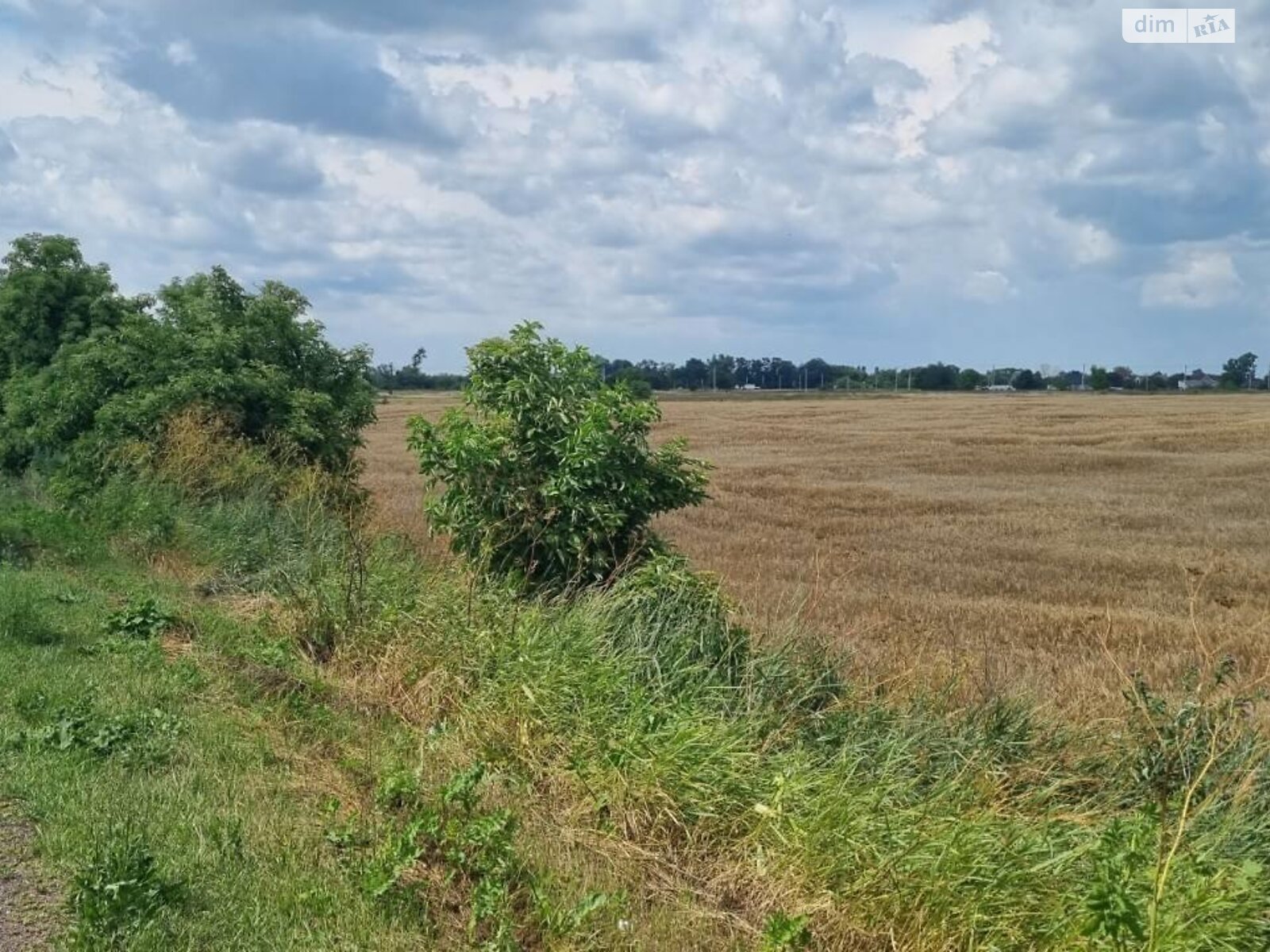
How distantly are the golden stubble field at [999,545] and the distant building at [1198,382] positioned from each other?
61417 mm

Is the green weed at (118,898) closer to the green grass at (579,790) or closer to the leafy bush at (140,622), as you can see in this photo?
the green grass at (579,790)

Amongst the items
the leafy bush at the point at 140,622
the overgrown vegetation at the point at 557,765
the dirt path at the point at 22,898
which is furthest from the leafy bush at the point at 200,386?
the dirt path at the point at 22,898

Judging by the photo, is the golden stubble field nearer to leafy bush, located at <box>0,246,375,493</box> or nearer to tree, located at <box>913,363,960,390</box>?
leafy bush, located at <box>0,246,375,493</box>

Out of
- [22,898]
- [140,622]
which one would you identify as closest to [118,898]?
[22,898]

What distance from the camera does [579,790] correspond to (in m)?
6.09

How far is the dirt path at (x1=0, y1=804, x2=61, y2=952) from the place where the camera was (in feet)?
14.3

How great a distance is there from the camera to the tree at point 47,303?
19516 mm

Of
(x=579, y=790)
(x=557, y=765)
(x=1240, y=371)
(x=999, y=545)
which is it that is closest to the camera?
(x=579, y=790)

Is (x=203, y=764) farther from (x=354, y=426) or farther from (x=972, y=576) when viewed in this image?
A: (x=972, y=576)

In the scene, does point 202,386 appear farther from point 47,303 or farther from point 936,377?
point 936,377

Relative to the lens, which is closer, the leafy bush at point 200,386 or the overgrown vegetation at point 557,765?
the overgrown vegetation at point 557,765

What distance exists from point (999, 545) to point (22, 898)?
55.4 ft

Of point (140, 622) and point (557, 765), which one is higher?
point (140, 622)

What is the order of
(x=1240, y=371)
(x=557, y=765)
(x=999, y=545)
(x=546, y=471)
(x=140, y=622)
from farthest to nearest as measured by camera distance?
1. (x=1240, y=371)
2. (x=999, y=545)
3. (x=546, y=471)
4. (x=140, y=622)
5. (x=557, y=765)
